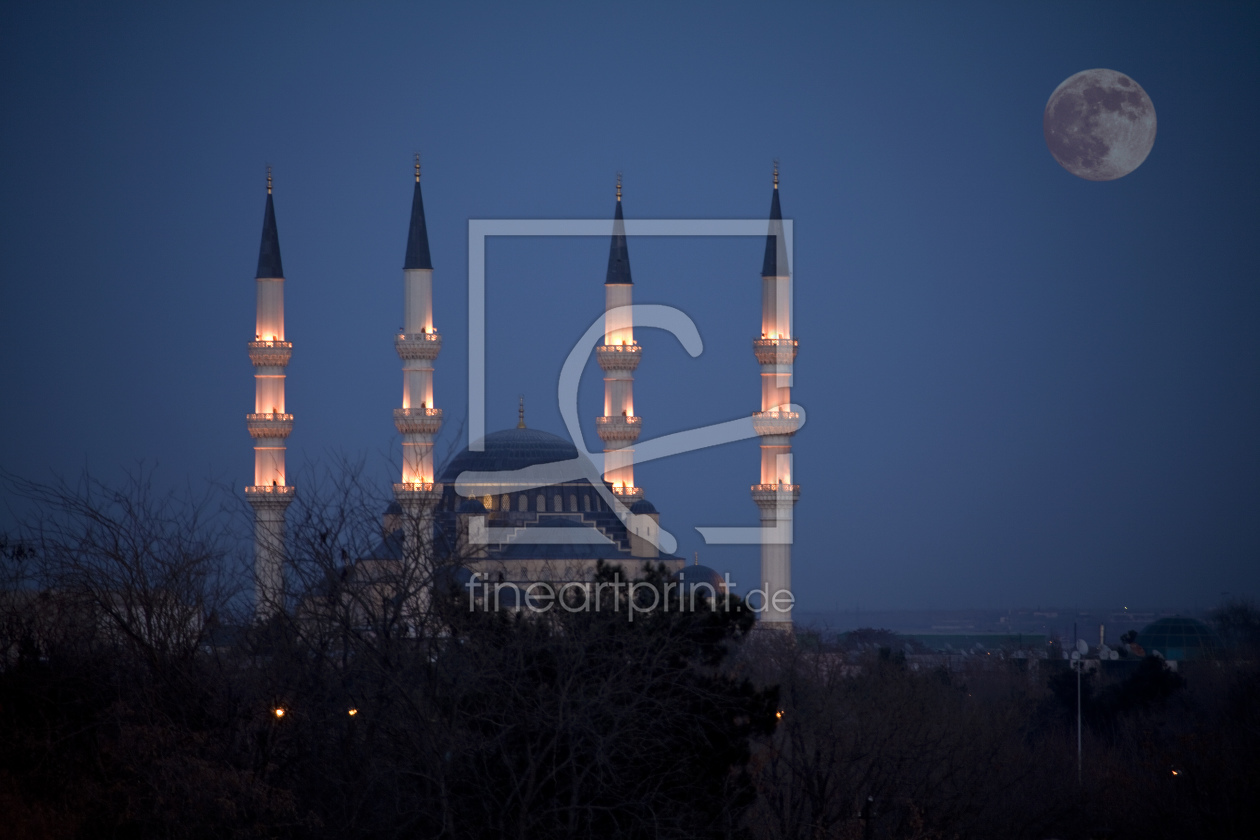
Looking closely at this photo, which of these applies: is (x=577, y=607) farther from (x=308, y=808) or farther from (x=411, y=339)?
(x=411, y=339)

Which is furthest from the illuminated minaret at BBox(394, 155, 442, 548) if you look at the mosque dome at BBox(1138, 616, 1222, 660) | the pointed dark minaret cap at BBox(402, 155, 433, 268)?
the mosque dome at BBox(1138, 616, 1222, 660)

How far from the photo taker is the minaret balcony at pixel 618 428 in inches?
1494

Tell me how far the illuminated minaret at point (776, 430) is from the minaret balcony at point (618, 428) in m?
2.88

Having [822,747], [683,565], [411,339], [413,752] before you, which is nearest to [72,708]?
[413,752]

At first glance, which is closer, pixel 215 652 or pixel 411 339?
pixel 215 652

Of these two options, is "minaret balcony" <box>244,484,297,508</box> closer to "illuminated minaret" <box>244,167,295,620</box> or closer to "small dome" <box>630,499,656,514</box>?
"illuminated minaret" <box>244,167,295,620</box>

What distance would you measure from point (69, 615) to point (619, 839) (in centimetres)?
631

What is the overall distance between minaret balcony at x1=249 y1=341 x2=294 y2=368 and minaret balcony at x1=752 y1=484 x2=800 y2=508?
11217mm

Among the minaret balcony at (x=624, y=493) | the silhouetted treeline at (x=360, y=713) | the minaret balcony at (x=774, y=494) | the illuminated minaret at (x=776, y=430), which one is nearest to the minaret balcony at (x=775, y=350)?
the illuminated minaret at (x=776, y=430)

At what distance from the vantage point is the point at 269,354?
35.8m

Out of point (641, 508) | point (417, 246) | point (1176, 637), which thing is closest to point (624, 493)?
point (641, 508)

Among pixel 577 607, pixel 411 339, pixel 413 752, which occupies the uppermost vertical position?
pixel 411 339

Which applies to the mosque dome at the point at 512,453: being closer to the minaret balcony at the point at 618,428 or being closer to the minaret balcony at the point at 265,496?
the minaret balcony at the point at 618,428

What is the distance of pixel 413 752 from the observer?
12469 mm
